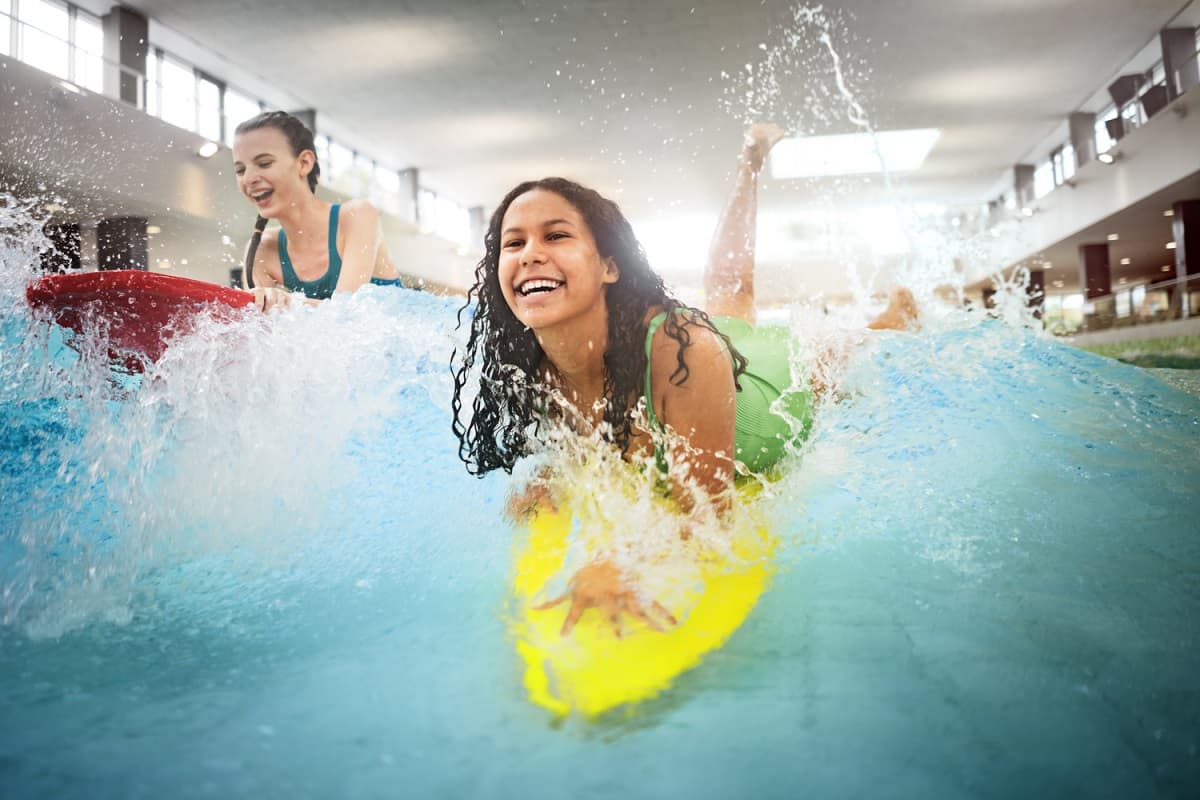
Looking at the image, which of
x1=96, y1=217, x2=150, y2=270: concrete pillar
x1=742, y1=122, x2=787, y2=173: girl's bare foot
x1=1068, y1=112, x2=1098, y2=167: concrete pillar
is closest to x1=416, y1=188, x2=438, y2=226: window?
x1=96, y1=217, x2=150, y2=270: concrete pillar

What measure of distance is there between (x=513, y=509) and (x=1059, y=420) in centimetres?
229

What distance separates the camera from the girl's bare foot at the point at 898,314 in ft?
12.4

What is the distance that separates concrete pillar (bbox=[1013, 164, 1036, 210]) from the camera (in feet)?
61.5

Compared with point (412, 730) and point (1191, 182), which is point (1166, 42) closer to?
point (1191, 182)

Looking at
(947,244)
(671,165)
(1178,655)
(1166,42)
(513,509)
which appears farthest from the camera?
(947,244)

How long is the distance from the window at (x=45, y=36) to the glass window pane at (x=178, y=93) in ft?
4.11

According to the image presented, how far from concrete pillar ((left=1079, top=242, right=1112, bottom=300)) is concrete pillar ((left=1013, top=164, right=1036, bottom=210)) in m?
1.80

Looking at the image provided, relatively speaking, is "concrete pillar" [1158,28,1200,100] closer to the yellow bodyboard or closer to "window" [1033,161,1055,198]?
"window" [1033,161,1055,198]

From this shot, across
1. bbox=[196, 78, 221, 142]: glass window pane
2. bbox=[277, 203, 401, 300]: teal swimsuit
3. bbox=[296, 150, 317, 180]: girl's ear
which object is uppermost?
bbox=[196, 78, 221, 142]: glass window pane

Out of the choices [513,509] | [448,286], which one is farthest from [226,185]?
[513,509]

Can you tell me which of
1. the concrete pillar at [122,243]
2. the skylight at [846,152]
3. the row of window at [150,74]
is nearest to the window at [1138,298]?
the skylight at [846,152]

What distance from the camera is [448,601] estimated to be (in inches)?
62.3

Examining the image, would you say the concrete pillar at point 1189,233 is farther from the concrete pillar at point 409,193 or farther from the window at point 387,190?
the window at point 387,190

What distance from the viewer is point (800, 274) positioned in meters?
A: 23.7
